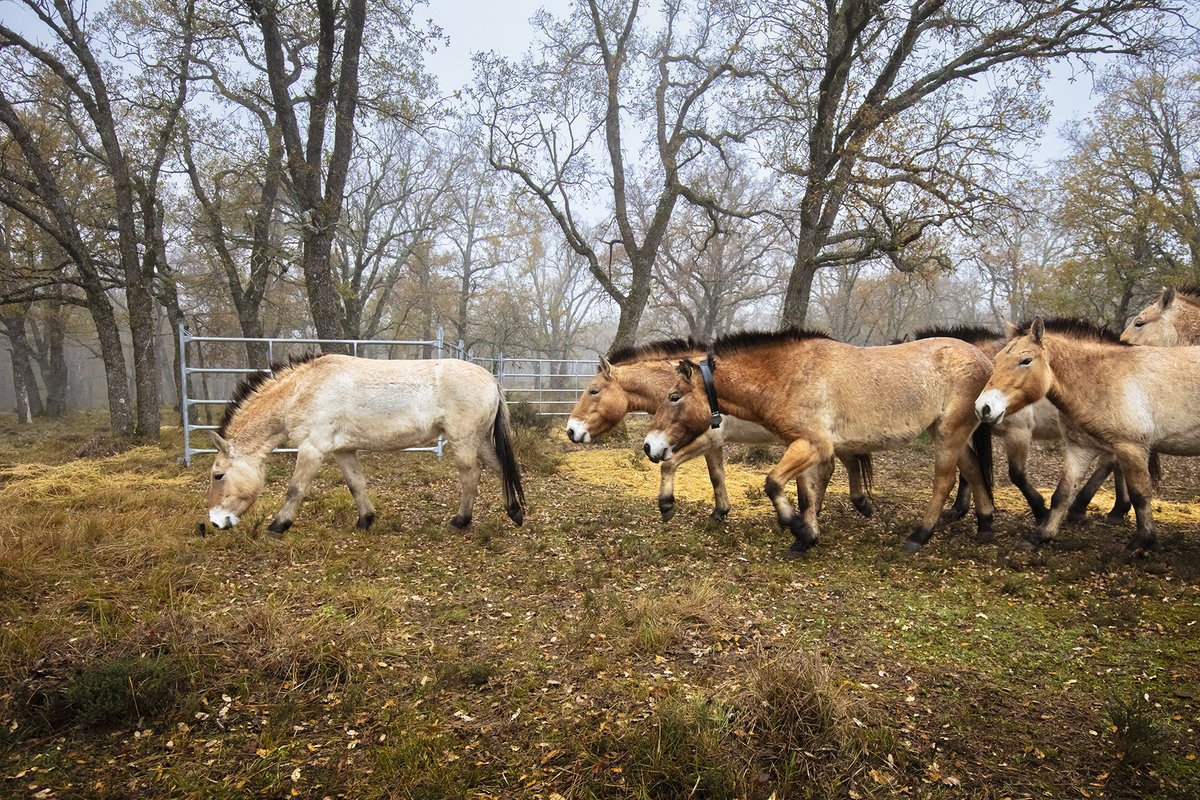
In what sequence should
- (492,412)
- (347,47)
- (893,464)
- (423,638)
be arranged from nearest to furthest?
(423,638), (492,412), (893,464), (347,47)

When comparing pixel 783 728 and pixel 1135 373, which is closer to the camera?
pixel 783 728

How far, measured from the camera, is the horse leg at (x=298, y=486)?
5.81 metres

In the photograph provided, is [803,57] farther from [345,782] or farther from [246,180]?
[246,180]

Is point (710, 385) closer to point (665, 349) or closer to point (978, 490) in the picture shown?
point (665, 349)

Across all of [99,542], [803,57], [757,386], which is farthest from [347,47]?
[757,386]

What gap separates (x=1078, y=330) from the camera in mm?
5359

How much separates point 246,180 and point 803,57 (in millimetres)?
15878

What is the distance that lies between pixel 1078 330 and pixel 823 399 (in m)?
2.47

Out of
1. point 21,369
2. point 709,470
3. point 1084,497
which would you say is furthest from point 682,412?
point 21,369

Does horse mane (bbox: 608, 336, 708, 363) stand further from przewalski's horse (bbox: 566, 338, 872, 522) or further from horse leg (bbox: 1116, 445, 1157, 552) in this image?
horse leg (bbox: 1116, 445, 1157, 552)

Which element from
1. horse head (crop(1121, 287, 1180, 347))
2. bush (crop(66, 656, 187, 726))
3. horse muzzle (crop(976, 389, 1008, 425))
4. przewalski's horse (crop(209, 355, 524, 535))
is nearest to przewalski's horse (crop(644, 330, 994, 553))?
horse muzzle (crop(976, 389, 1008, 425))

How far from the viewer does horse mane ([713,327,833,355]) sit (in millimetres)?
5660

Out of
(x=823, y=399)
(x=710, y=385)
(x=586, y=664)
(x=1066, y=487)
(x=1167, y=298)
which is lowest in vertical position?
(x=586, y=664)

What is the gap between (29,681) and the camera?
291cm
